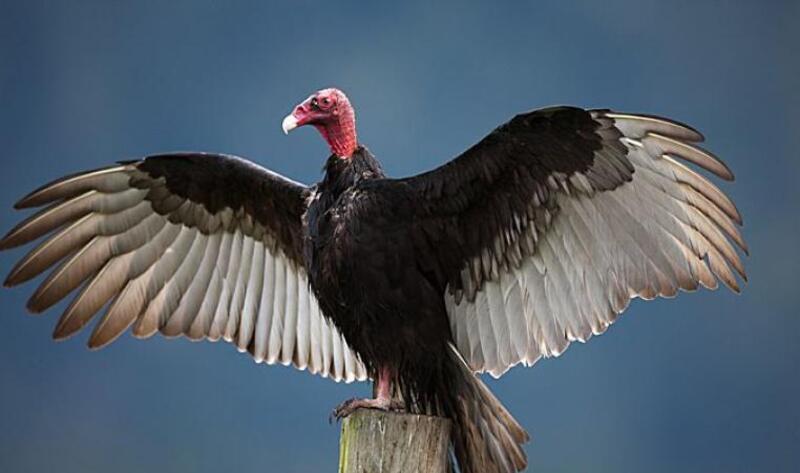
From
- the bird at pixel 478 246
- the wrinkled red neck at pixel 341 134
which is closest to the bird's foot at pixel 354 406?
the bird at pixel 478 246

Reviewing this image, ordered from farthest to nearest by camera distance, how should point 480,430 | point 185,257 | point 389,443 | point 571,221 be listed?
point 185,257, point 571,221, point 480,430, point 389,443

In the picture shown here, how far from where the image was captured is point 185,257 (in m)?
4.02

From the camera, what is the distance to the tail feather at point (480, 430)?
3221 mm

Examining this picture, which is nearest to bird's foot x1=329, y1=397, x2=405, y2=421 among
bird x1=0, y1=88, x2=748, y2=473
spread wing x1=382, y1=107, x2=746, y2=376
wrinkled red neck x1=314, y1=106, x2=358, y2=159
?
bird x1=0, y1=88, x2=748, y2=473

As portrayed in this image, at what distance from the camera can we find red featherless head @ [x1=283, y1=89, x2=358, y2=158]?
3.44m

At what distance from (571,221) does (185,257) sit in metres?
1.48

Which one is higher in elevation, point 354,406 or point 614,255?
point 614,255

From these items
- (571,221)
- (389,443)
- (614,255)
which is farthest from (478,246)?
(389,443)

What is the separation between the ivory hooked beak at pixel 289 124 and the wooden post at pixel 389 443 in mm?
936

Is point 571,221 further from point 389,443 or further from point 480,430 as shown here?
point 389,443

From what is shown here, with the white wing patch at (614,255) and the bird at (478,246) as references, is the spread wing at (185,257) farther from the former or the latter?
the white wing patch at (614,255)

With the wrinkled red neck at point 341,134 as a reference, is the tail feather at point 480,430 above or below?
below

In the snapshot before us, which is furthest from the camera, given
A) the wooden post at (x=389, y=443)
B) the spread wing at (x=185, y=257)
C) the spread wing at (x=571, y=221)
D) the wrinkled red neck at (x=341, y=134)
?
the spread wing at (x=185, y=257)

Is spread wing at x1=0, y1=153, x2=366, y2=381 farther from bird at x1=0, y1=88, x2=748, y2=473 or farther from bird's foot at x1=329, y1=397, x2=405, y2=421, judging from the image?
bird's foot at x1=329, y1=397, x2=405, y2=421
